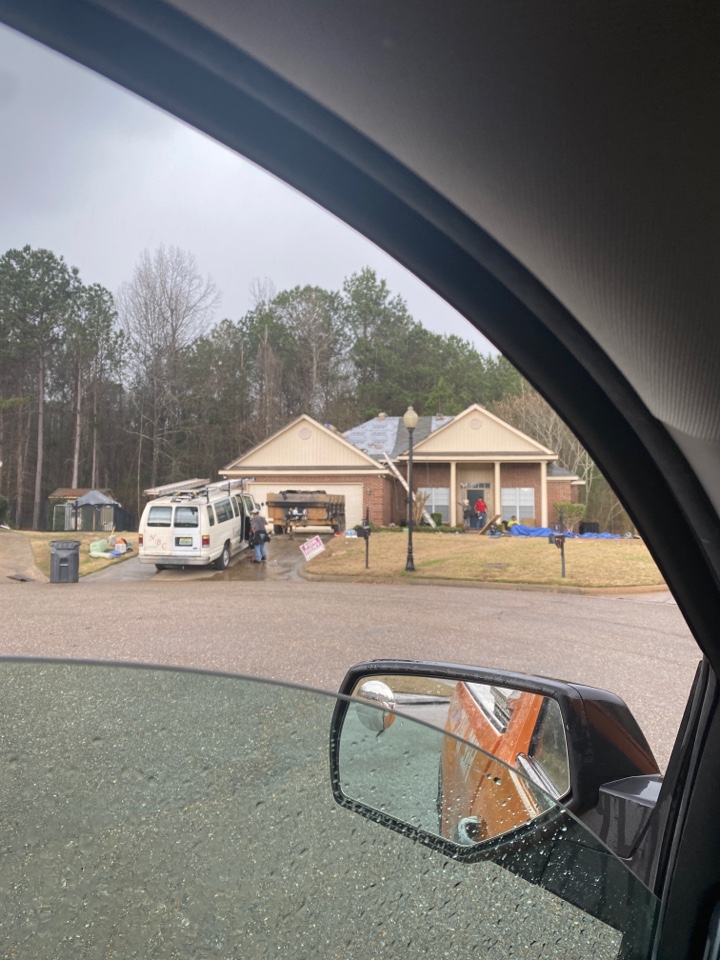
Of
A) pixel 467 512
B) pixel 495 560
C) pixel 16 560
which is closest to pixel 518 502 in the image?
pixel 467 512

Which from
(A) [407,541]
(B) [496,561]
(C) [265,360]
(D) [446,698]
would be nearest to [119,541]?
(C) [265,360]

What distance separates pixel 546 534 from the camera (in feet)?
20.7

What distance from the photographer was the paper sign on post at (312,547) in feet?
19.9

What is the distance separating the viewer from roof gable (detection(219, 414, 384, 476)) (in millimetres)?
6457

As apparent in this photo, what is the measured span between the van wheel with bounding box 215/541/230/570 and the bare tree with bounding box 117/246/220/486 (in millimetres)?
848

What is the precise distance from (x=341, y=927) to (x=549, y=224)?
315 millimetres

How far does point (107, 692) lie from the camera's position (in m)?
0.21

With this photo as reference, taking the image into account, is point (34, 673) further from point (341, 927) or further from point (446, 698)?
point (446, 698)

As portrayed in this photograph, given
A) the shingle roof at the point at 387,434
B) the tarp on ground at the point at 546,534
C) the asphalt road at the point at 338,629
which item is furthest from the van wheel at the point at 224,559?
the tarp on ground at the point at 546,534

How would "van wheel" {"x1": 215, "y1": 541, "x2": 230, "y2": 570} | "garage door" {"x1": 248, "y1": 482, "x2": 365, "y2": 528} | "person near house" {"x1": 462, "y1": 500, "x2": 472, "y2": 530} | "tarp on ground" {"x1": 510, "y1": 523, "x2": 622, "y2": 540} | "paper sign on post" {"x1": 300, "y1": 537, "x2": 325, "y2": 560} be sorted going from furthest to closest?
"person near house" {"x1": 462, "y1": 500, "x2": 472, "y2": 530}
"garage door" {"x1": 248, "y1": 482, "x2": 365, "y2": 528}
"paper sign on post" {"x1": 300, "y1": 537, "x2": 325, "y2": 560}
"van wheel" {"x1": 215, "y1": 541, "x2": 230, "y2": 570}
"tarp on ground" {"x1": 510, "y1": 523, "x2": 622, "y2": 540}

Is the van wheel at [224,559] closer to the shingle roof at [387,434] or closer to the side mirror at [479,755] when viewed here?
the shingle roof at [387,434]

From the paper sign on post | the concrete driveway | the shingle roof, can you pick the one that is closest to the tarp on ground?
the shingle roof

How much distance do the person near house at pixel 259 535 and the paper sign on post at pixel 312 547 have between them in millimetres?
350

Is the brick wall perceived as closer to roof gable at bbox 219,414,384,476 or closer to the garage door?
roof gable at bbox 219,414,384,476
